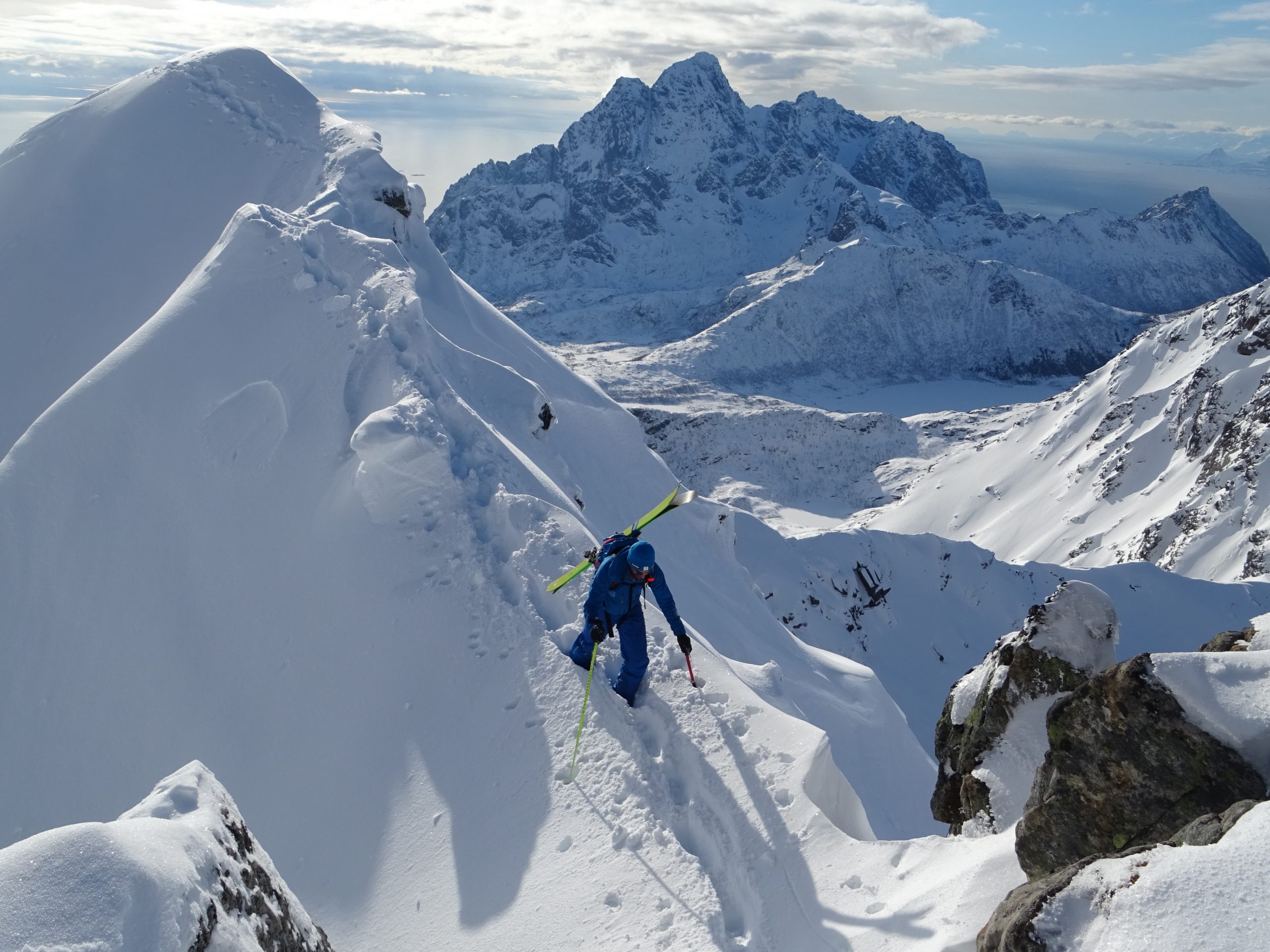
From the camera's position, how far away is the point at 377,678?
10.9 metres

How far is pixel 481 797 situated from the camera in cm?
948

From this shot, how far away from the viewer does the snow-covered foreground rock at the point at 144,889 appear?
4.24 metres

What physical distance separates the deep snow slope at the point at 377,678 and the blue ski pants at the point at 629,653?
0.23 meters

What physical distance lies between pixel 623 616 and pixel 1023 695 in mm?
5628

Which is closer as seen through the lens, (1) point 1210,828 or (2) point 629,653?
(1) point 1210,828

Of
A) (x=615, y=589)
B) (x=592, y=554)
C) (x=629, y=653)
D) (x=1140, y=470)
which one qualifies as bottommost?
(x=1140, y=470)

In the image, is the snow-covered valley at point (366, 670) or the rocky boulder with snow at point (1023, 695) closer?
the snow-covered valley at point (366, 670)

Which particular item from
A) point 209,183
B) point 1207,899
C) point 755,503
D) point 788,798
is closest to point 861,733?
point 788,798

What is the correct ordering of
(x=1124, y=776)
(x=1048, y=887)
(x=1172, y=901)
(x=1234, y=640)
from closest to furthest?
(x=1172, y=901) < (x=1048, y=887) < (x=1124, y=776) < (x=1234, y=640)

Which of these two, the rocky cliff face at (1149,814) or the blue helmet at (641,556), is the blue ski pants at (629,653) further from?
the rocky cliff face at (1149,814)

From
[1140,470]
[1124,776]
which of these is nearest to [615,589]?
[1124,776]

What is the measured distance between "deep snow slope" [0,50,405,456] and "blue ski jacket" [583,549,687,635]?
16290 millimetres

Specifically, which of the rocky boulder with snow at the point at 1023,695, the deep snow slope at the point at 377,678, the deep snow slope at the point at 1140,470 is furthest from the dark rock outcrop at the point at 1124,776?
the deep snow slope at the point at 1140,470

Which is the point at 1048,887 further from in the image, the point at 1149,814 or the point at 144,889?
the point at 144,889
